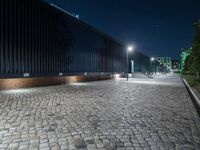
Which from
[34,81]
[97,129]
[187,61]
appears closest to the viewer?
[97,129]

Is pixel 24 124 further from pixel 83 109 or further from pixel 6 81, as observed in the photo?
pixel 6 81

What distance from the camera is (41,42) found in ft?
63.0

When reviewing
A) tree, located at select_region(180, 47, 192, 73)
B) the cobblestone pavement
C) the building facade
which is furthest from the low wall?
tree, located at select_region(180, 47, 192, 73)

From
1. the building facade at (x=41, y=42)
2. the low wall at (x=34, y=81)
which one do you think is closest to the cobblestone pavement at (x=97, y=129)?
the low wall at (x=34, y=81)

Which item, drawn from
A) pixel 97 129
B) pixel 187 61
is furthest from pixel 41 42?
pixel 187 61

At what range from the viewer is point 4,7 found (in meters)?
15.4

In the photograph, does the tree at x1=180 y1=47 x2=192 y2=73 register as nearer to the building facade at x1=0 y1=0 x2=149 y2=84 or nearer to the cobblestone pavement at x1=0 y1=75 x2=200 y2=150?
the building facade at x1=0 y1=0 x2=149 y2=84

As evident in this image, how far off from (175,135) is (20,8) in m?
14.4

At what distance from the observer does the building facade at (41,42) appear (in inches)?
614

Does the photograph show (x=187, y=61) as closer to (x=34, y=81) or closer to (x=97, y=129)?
(x=34, y=81)

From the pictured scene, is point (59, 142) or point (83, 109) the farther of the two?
point (83, 109)

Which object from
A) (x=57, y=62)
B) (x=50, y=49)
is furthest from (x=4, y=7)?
(x=57, y=62)

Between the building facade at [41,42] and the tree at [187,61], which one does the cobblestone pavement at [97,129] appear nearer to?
the building facade at [41,42]

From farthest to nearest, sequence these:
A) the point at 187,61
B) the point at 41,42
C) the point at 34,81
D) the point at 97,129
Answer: the point at 187,61
the point at 41,42
the point at 34,81
the point at 97,129
